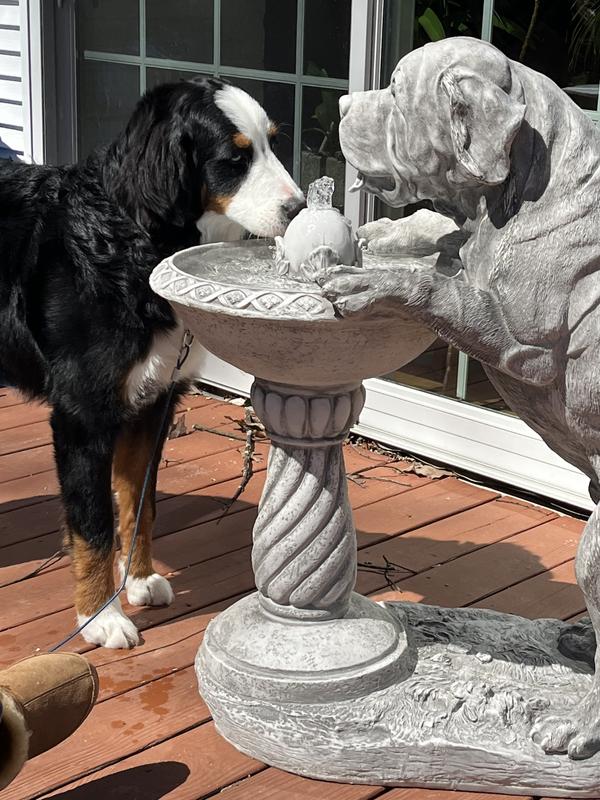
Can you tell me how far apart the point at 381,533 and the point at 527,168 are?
1705mm

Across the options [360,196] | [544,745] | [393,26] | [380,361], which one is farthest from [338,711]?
[393,26]

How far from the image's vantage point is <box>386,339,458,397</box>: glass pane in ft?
12.6

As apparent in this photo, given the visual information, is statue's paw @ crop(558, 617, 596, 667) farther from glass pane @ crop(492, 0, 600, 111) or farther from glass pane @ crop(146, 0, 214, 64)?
glass pane @ crop(146, 0, 214, 64)

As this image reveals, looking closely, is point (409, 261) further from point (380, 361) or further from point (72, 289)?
point (72, 289)

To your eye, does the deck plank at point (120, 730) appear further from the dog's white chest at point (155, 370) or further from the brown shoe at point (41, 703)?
the dog's white chest at point (155, 370)

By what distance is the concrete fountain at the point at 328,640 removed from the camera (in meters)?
2.09

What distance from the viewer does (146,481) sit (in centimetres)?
284

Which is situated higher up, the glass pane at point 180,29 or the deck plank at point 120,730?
the glass pane at point 180,29

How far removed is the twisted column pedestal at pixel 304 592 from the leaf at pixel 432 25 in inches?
70.1

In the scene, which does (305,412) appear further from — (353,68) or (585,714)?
(353,68)

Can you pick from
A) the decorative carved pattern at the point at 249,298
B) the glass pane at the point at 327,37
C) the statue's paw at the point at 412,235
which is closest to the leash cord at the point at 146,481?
the statue's paw at the point at 412,235

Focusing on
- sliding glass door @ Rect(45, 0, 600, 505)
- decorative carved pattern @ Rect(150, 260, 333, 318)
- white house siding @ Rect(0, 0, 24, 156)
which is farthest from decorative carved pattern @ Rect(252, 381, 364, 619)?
white house siding @ Rect(0, 0, 24, 156)

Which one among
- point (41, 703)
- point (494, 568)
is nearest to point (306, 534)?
point (41, 703)

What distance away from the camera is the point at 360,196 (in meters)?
3.93
